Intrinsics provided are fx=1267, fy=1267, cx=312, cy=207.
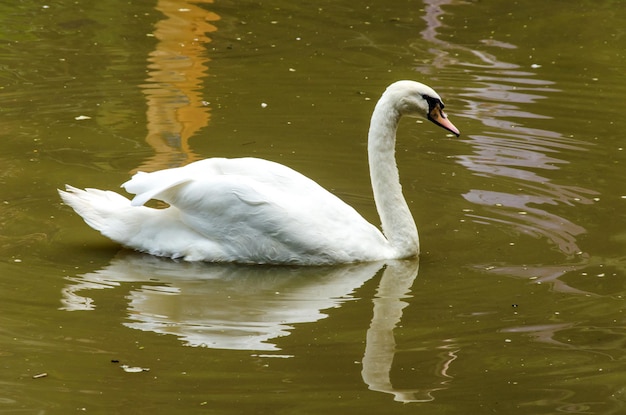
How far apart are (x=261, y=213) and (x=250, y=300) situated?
63 cm

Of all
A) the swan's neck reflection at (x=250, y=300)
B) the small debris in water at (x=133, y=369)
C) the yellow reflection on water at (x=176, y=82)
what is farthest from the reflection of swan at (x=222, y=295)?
the yellow reflection on water at (x=176, y=82)

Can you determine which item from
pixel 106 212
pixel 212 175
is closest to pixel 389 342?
pixel 212 175

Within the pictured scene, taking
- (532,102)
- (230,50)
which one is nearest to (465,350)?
(532,102)

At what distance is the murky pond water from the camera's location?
5809mm

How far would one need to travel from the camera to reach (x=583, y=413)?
550 cm

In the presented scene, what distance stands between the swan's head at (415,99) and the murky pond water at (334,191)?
800 mm

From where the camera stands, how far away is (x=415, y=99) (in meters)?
7.70

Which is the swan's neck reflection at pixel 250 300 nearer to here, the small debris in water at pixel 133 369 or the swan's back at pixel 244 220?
the swan's back at pixel 244 220

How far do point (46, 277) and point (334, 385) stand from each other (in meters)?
2.12

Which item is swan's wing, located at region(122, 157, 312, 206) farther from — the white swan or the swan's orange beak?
the swan's orange beak

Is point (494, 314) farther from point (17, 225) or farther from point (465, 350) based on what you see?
point (17, 225)

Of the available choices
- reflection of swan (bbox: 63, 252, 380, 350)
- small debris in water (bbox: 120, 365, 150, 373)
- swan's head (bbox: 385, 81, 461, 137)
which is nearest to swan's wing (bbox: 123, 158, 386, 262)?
reflection of swan (bbox: 63, 252, 380, 350)

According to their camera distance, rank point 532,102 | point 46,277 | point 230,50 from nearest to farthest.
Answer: point 46,277
point 532,102
point 230,50

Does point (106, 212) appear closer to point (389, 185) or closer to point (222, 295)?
point (222, 295)
